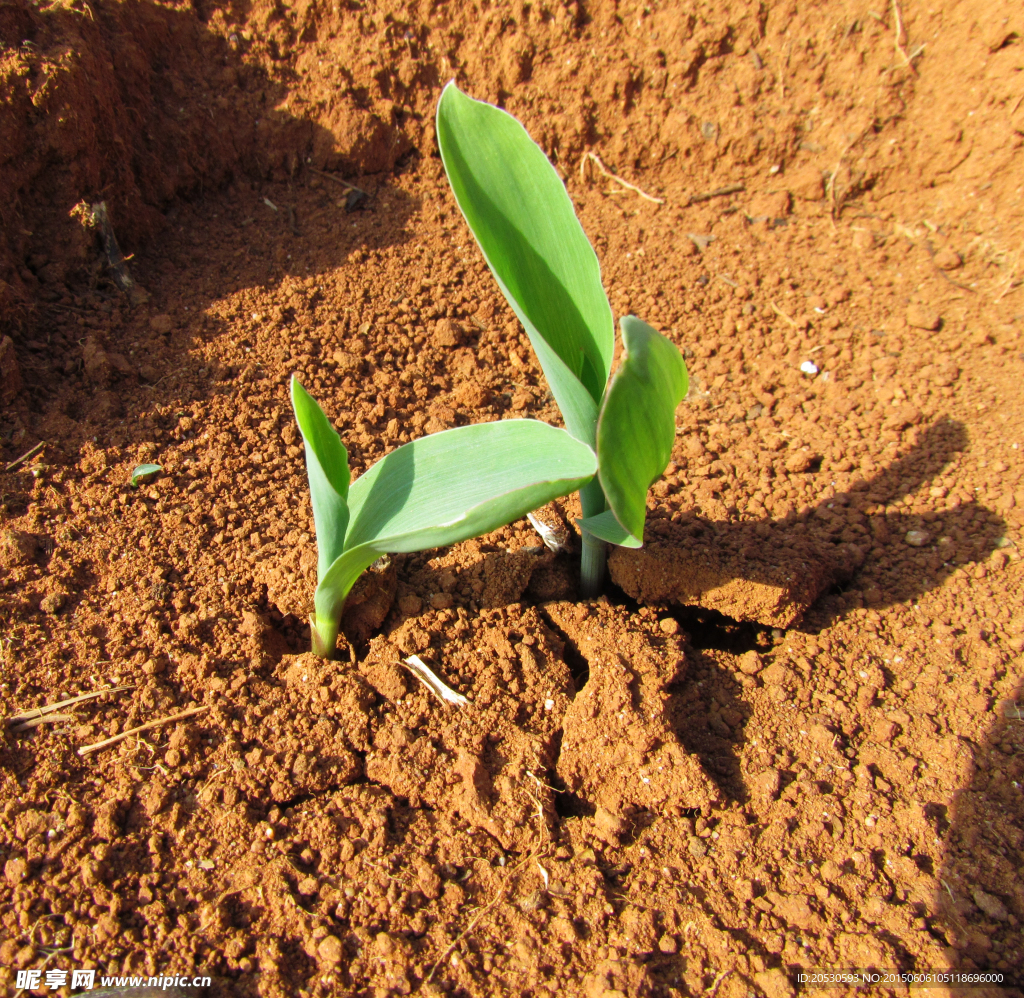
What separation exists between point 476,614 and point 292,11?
93.6 inches

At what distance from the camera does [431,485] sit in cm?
118

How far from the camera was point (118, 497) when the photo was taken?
1681 millimetres

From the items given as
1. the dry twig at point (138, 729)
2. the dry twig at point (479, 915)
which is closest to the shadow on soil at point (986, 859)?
the dry twig at point (479, 915)

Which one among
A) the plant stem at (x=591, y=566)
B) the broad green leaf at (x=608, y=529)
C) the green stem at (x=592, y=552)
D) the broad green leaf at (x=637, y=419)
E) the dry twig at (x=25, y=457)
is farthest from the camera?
the dry twig at (x=25, y=457)

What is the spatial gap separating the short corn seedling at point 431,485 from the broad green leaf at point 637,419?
0.18 feet

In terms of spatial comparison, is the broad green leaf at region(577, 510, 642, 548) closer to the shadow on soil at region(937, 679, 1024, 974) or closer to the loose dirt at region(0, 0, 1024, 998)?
the loose dirt at region(0, 0, 1024, 998)

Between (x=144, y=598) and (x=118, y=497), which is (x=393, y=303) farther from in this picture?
(x=144, y=598)

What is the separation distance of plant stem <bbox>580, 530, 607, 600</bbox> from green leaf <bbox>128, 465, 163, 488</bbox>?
3.38 feet

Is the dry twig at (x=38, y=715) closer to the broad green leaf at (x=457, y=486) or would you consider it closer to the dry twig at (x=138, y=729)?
the dry twig at (x=138, y=729)

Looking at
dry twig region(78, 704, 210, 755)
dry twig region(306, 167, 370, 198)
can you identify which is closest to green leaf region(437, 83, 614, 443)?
dry twig region(78, 704, 210, 755)

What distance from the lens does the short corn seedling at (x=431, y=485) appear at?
1.07m

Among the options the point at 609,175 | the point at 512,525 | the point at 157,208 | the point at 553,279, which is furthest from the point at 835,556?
the point at 157,208

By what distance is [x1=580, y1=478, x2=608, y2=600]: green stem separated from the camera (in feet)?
4.63

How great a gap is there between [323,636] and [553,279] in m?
0.81
